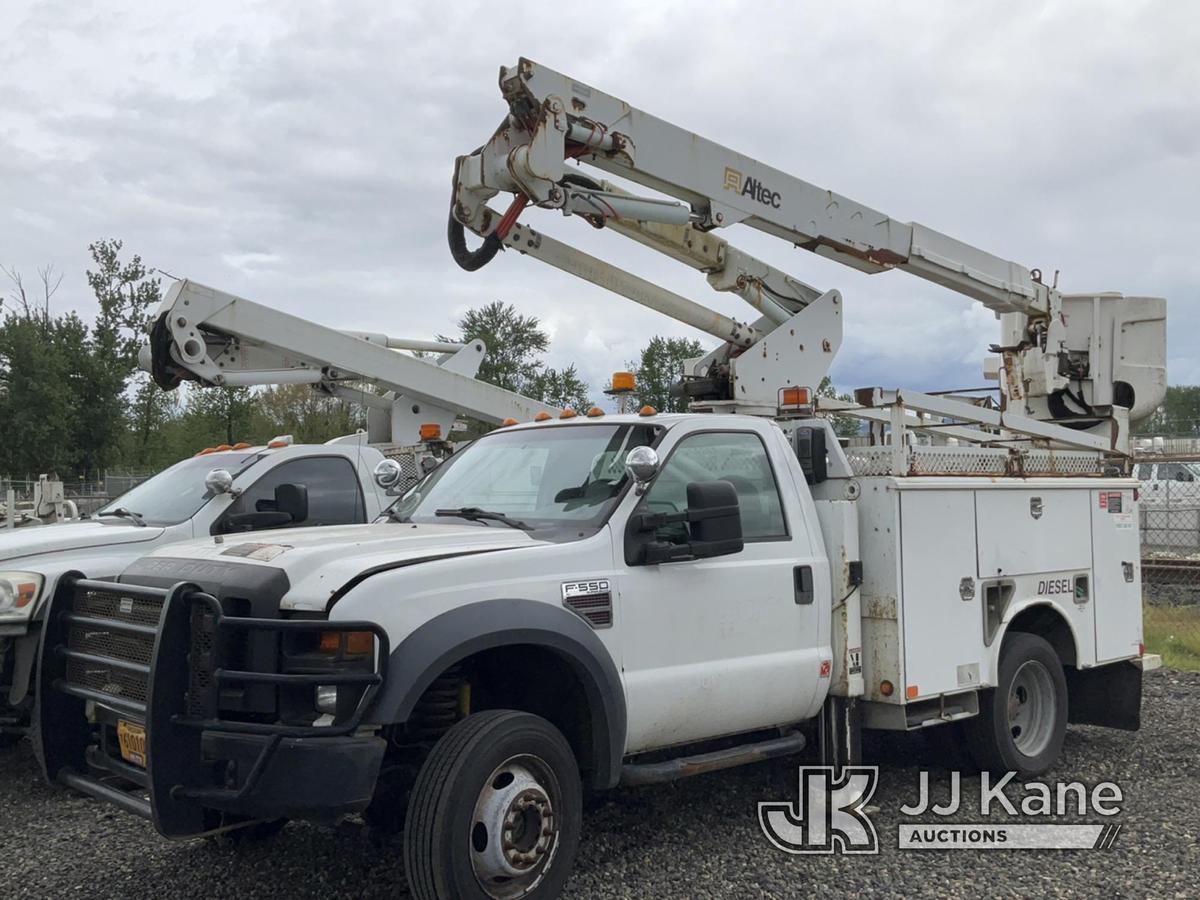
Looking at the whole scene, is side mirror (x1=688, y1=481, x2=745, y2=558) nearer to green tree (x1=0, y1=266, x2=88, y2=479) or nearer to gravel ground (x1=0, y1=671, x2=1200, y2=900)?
gravel ground (x1=0, y1=671, x2=1200, y2=900)

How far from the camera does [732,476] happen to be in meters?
5.71

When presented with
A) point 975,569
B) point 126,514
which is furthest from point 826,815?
point 126,514

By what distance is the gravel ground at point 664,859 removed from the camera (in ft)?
16.0

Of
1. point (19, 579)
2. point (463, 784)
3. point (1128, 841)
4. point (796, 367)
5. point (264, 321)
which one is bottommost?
point (1128, 841)

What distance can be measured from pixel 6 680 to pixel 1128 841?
596 cm

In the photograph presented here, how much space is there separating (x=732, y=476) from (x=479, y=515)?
129 centimetres

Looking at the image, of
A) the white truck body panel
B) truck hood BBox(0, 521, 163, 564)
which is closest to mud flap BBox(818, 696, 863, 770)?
the white truck body panel

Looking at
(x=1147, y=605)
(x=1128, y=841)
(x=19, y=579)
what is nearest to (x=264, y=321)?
(x=19, y=579)

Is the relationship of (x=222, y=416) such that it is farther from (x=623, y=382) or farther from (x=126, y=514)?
(x=623, y=382)

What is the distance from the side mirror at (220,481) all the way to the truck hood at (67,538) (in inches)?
17.0

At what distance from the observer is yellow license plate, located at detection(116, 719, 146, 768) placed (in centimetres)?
429

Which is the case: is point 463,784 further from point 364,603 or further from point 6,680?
point 6,680

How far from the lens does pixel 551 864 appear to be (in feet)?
14.4

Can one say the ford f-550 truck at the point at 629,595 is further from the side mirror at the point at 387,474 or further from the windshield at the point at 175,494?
the windshield at the point at 175,494
